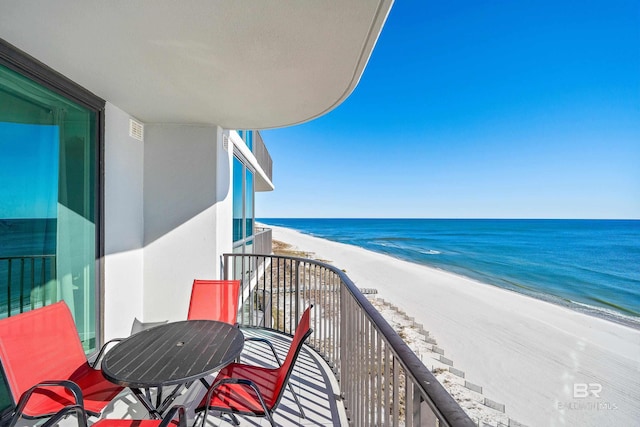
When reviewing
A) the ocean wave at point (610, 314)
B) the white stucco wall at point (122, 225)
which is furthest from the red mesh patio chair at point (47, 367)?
the ocean wave at point (610, 314)

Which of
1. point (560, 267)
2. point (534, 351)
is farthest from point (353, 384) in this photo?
point (560, 267)

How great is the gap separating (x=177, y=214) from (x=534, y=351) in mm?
8700

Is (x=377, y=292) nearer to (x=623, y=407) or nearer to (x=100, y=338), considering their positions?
(x=623, y=407)

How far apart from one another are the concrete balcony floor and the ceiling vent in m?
2.54

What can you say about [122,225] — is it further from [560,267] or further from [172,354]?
[560,267]

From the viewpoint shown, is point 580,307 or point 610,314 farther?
point 580,307

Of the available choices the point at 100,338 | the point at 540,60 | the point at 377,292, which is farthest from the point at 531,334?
the point at 540,60

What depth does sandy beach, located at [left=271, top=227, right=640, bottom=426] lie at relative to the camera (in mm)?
4953

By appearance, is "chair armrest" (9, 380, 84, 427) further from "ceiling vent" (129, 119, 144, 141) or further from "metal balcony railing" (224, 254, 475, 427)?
"ceiling vent" (129, 119, 144, 141)

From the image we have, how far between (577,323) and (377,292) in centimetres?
656

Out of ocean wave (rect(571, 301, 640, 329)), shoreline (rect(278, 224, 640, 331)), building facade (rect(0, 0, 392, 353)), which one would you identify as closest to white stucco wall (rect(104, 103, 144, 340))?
building facade (rect(0, 0, 392, 353))

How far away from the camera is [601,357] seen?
7.13 meters

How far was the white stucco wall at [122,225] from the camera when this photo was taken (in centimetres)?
272

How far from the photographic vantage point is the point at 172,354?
5.67 feet
